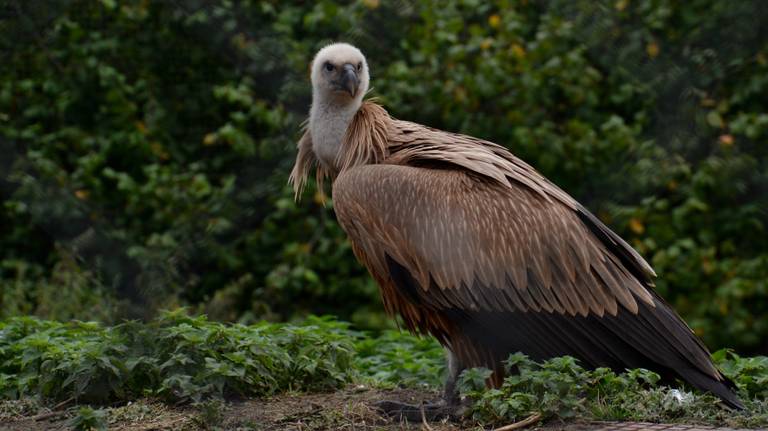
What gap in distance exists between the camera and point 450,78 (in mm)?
7547

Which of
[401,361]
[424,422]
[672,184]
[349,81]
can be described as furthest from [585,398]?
[672,184]

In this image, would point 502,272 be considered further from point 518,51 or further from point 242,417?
point 518,51

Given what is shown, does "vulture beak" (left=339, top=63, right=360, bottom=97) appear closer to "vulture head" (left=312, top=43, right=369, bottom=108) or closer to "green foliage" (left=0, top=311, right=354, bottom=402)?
"vulture head" (left=312, top=43, right=369, bottom=108)

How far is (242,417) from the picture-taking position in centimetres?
351

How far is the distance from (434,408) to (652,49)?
12.9ft

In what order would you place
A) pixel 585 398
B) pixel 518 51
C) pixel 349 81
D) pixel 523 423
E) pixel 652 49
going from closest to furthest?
pixel 523 423 < pixel 585 398 < pixel 349 81 < pixel 652 49 < pixel 518 51

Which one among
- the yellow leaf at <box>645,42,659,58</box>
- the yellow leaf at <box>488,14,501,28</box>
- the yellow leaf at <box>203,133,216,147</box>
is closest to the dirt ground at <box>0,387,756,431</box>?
the yellow leaf at <box>203,133,216,147</box>

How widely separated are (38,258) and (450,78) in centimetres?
316

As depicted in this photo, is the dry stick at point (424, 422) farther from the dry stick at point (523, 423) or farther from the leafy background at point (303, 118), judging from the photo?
the leafy background at point (303, 118)

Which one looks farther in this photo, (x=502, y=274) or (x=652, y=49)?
(x=652, y=49)

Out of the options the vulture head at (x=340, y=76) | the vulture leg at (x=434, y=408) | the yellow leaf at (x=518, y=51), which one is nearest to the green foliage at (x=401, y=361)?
the vulture leg at (x=434, y=408)

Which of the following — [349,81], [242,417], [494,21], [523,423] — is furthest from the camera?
[494,21]

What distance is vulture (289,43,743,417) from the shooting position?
3701 millimetres

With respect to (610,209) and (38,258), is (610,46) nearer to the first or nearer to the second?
(610,209)
